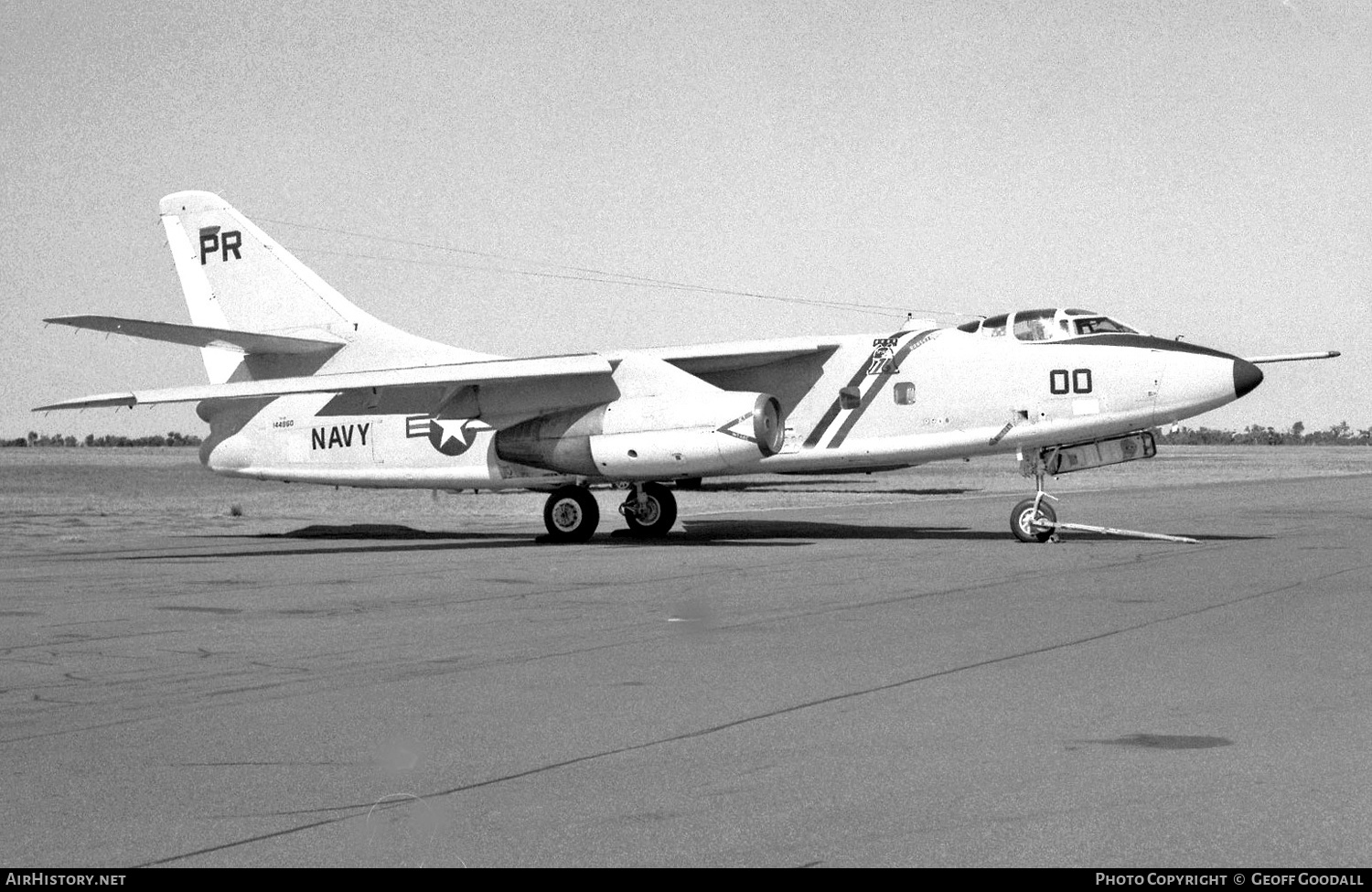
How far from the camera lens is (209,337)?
2152cm

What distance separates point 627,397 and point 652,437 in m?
1.07

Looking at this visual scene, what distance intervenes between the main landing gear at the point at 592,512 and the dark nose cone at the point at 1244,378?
875cm

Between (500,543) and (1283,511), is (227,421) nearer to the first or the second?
(500,543)

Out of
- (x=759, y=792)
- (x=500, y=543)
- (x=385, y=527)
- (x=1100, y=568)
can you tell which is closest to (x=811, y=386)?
(x=500, y=543)

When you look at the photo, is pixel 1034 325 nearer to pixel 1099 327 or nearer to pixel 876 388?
pixel 1099 327

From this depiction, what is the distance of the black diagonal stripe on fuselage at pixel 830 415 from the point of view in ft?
67.0

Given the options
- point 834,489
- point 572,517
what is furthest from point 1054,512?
point 834,489

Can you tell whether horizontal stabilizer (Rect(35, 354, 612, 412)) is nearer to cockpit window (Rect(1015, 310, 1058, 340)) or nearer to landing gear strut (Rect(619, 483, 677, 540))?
landing gear strut (Rect(619, 483, 677, 540))

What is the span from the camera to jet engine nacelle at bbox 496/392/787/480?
19312 millimetres

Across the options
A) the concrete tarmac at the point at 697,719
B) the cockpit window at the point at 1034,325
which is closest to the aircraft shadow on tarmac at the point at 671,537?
the cockpit window at the point at 1034,325

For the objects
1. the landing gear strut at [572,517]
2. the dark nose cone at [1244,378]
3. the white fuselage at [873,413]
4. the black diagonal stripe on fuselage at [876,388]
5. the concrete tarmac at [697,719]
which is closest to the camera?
the concrete tarmac at [697,719]

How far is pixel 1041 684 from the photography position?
7762 millimetres

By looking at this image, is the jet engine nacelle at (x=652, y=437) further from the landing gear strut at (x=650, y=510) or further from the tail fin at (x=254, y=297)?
the tail fin at (x=254, y=297)

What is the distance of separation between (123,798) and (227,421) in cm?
1924
